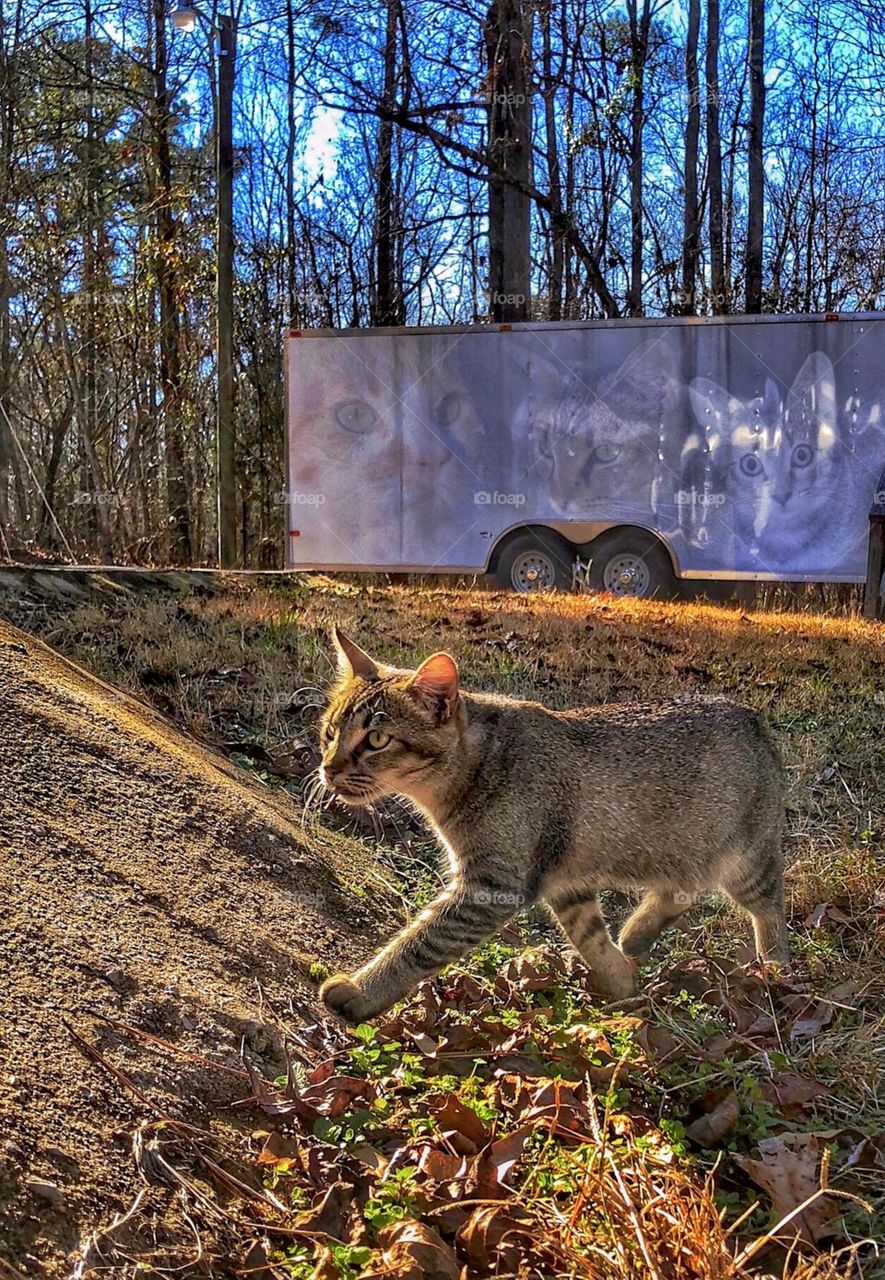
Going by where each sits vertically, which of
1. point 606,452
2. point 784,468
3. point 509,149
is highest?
point 509,149

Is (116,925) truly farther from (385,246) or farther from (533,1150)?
(385,246)

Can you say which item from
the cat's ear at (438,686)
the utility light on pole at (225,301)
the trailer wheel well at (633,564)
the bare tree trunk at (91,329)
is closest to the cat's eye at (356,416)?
the utility light on pole at (225,301)

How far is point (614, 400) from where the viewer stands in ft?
41.3

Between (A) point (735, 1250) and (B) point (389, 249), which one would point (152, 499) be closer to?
(B) point (389, 249)

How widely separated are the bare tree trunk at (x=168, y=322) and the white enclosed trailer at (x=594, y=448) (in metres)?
4.29

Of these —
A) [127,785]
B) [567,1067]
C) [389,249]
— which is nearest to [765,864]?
[567,1067]

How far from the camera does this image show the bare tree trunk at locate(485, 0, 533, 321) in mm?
13086

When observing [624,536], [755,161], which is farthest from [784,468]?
[755,161]

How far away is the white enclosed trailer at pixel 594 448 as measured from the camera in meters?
12.1

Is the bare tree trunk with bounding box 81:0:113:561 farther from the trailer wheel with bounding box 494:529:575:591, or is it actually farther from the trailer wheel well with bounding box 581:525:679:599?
the trailer wheel well with bounding box 581:525:679:599

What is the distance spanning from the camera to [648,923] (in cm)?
423

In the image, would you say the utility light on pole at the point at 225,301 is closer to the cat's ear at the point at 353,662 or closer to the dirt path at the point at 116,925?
the dirt path at the point at 116,925

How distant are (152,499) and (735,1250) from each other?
18.2 meters

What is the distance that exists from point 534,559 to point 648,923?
8.82 metres
